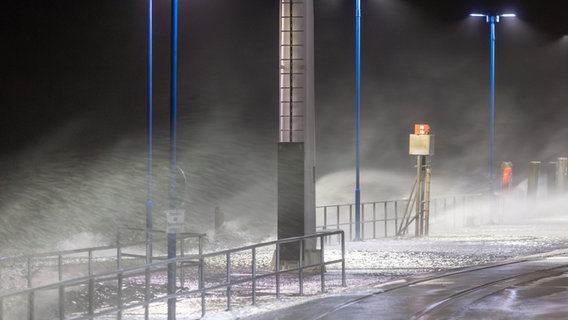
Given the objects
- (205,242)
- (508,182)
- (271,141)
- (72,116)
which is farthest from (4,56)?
(205,242)

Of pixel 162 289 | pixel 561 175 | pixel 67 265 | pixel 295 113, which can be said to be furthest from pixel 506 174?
pixel 162 289

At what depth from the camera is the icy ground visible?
1881 centimetres

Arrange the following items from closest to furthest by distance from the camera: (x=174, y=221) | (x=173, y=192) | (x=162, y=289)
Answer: (x=174, y=221) → (x=173, y=192) → (x=162, y=289)

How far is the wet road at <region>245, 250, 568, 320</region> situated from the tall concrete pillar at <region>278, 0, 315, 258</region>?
277 cm

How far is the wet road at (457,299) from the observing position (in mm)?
15891

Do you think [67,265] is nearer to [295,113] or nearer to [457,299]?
[295,113]

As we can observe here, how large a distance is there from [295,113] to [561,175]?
30627mm

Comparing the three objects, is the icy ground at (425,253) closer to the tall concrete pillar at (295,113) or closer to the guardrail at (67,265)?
the tall concrete pillar at (295,113)

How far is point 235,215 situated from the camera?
5625 centimetres

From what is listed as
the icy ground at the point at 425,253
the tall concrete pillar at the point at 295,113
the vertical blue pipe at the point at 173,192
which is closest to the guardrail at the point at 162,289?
the vertical blue pipe at the point at 173,192

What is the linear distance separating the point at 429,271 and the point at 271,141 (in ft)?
211

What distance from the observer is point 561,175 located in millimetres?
50344

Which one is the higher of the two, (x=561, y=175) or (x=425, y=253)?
(x=561, y=175)

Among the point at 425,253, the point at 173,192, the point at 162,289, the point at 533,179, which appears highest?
the point at 173,192
